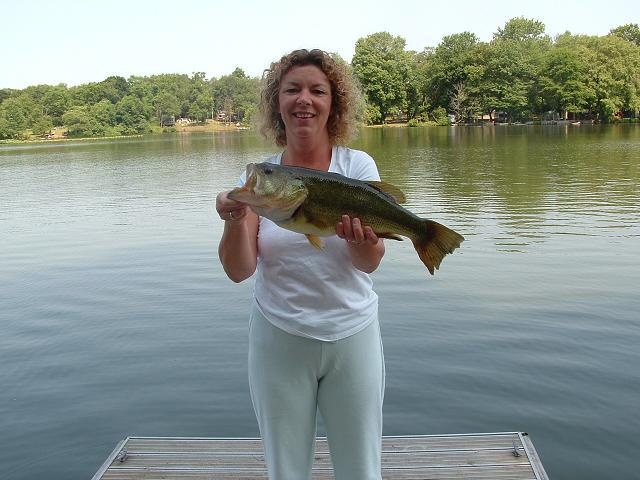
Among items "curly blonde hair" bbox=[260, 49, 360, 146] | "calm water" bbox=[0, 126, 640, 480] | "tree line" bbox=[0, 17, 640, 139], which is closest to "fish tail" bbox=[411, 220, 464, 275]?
"curly blonde hair" bbox=[260, 49, 360, 146]

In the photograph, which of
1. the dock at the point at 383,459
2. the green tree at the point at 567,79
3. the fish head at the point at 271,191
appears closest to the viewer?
the fish head at the point at 271,191

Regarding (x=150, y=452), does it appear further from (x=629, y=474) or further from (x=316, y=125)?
(x=629, y=474)

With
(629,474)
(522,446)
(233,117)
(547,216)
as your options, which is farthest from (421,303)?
(233,117)

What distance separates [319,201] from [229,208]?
0.36m

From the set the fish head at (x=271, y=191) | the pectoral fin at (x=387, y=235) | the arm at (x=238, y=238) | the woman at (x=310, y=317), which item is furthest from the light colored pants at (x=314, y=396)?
the fish head at (x=271, y=191)

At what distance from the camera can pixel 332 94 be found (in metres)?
2.90

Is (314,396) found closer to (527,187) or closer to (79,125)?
(527,187)

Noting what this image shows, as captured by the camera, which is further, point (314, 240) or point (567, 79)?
point (567, 79)

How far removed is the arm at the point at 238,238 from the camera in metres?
2.41

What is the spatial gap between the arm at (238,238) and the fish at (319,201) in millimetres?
59

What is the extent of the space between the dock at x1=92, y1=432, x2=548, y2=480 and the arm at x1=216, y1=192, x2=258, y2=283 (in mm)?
2120

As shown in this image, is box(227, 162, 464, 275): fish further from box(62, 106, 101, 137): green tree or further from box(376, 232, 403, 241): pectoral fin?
box(62, 106, 101, 137): green tree

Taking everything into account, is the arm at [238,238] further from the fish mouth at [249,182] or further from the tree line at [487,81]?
the tree line at [487,81]

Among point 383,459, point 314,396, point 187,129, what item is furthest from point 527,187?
point 187,129
